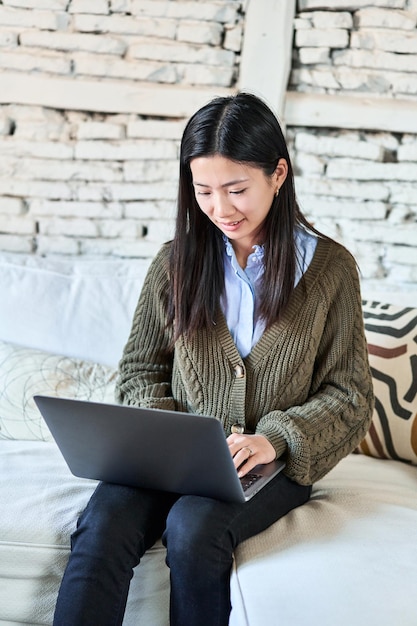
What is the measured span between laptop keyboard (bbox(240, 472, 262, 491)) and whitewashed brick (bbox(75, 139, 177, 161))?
3.96ft

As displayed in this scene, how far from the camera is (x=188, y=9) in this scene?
7.70 ft

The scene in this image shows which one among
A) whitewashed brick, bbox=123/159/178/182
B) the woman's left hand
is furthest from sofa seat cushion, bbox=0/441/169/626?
whitewashed brick, bbox=123/159/178/182

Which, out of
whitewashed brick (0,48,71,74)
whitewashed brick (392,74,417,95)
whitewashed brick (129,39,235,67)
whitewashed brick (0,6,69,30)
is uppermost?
whitewashed brick (0,6,69,30)

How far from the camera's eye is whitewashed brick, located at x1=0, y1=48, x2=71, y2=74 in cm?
235

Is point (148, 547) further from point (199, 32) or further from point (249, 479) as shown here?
point (199, 32)

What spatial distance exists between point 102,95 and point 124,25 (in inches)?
8.1

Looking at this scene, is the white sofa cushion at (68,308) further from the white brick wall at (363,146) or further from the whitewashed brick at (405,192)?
the whitewashed brick at (405,192)

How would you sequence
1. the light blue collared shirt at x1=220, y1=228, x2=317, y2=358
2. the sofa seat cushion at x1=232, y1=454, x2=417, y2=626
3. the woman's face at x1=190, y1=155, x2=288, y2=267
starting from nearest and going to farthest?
the sofa seat cushion at x1=232, y1=454, x2=417, y2=626, the woman's face at x1=190, y1=155, x2=288, y2=267, the light blue collared shirt at x1=220, y1=228, x2=317, y2=358

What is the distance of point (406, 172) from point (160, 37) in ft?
Answer: 2.65

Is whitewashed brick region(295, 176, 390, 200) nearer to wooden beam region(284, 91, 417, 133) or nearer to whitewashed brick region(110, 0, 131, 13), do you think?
wooden beam region(284, 91, 417, 133)

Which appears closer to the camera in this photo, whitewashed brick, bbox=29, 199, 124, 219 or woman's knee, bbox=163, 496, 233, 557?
woman's knee, bbox=163, 496, 233, 557

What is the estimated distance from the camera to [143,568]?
1.52 metres

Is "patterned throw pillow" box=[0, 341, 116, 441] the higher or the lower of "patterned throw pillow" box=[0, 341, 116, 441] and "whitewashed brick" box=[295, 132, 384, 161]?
the lower

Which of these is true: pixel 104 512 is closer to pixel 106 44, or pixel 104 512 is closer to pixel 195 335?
pixel 195 335
